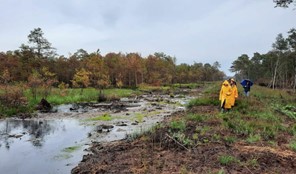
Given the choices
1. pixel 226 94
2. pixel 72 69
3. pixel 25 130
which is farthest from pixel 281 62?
pixel 25 130

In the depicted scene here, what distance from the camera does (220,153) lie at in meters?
7.46

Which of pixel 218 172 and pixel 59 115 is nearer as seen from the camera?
pixel 218 172

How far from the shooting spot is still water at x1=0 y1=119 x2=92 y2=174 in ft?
30.1

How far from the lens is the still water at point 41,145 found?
9.16 meters

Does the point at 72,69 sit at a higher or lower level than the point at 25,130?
higher

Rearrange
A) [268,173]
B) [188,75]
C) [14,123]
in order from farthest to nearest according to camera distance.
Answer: [188,75] < [14,123] < [268,173]

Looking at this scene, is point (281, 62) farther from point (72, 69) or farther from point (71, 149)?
point (71, 149)

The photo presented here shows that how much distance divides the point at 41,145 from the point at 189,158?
25.2 ft

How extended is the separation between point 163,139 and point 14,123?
42.0ft

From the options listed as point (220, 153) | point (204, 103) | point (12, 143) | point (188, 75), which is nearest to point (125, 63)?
point (188, 75)

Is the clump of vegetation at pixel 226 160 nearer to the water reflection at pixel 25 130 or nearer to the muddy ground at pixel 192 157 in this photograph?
the muddy ground at pixel 192 157

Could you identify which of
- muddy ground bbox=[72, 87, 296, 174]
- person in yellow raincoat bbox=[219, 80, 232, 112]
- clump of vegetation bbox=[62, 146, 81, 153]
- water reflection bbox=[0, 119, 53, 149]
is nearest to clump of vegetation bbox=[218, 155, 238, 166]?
muddy ground bbox=[72, 87, 296, 174]

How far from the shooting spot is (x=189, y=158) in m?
7.36

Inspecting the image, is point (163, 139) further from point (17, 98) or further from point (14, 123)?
point (17, 98)
